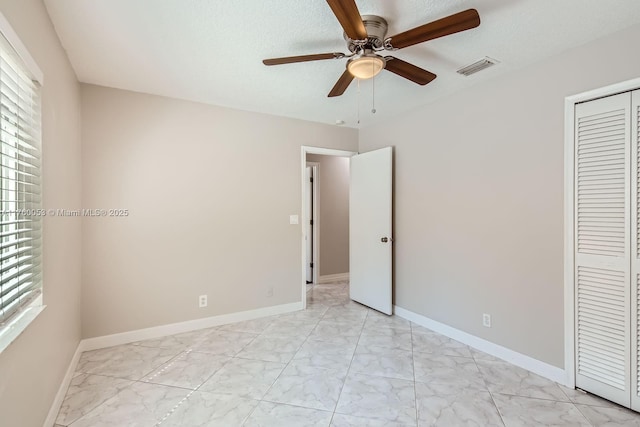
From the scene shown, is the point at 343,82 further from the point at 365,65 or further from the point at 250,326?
the point at 250,326

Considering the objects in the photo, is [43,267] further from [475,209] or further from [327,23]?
[475,209]

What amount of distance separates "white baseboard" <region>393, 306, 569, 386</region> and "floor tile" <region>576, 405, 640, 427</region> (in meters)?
0.26

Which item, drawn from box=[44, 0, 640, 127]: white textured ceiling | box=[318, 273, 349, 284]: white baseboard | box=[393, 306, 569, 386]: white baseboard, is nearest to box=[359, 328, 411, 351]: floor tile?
box=[393, 306, 569, 386]: white baseboard

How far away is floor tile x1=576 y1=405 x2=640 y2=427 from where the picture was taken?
1822 mm

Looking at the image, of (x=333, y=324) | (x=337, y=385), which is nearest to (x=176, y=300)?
(x=333, y=324)

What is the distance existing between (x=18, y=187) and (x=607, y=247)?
11.5 ft

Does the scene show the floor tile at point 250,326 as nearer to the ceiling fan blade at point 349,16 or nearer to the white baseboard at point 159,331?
the white baseboard at point 159,331

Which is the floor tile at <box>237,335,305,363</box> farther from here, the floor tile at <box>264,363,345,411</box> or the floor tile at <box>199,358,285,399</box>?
the floor tile at <box>264,363,345,411</box>

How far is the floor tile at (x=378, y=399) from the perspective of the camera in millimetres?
1904

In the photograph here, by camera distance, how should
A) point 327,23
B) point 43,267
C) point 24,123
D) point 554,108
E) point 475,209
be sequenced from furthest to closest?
point 475,209, point 554,108, point 327,23, point 43,267, point 24,123

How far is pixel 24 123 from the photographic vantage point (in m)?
1.55

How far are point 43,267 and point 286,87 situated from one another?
2.25 meters

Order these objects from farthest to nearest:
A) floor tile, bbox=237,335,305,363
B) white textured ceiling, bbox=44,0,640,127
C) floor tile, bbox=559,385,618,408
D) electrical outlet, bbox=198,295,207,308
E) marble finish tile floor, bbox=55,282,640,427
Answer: electrical outlet, bbox=198,295,207,308 < floor tile, bbox=237,335,305,363 < floor tile, bbox=559,385,618,408 < marble finish tile floor, bbox=55,282,640,427 < white textured ceiling, bbox=44,0,640,127

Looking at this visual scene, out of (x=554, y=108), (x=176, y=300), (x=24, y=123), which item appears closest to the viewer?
(x=24, y=123)
